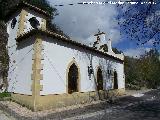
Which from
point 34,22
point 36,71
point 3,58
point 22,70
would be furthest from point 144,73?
point 36,71

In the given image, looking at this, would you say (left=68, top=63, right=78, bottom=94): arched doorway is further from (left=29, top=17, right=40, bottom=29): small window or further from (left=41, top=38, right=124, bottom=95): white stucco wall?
(left=29, top=17, right=40, bottom=29): small window

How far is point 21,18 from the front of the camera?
19.9 meters

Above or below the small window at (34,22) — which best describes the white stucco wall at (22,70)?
below

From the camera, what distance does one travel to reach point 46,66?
16938 mm

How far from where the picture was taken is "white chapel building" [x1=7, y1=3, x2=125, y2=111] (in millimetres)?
16578

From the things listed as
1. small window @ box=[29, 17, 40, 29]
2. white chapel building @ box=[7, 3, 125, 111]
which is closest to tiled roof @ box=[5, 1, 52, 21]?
white chapel building @ box=[7, 3, 125, 111]

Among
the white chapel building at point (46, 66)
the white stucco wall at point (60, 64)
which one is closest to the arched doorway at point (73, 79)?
the white chapel building at point (46, 66)

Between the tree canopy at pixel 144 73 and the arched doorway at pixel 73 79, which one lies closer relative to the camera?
the arched doorway at pixel 73 79

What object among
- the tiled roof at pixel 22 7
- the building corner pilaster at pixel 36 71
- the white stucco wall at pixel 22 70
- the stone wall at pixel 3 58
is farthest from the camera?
the stone wall at pixel 3 58

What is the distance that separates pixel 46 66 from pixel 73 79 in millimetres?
3540

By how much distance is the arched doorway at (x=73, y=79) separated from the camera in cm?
1925

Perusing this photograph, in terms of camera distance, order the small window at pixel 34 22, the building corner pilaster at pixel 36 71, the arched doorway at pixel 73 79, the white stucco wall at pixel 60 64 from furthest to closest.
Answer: the small window at pixel 34 22 < the arched doorway at pixel 73 79 < the white stucco wall at pixel 60 64 < the building corner pilaster at pixel 36 71

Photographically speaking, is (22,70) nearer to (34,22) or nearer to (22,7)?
(34,22)

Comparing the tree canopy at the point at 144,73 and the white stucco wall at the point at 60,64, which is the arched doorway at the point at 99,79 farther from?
the tree canopy at the point at 144,73
